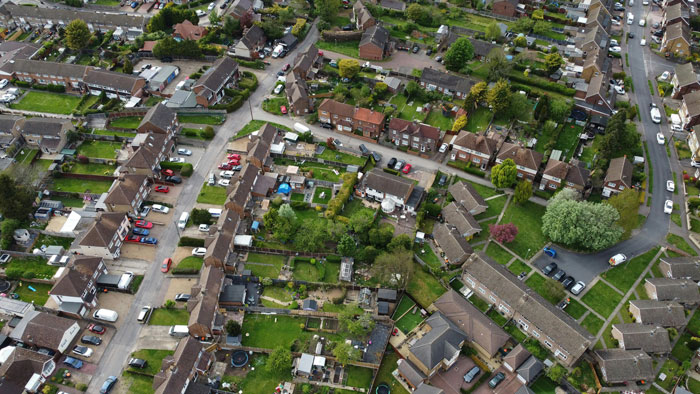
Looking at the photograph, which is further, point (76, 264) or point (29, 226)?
point (29, 226)

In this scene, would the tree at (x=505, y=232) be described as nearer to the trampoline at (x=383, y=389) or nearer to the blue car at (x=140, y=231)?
the trampoline at (x=383, y=389)

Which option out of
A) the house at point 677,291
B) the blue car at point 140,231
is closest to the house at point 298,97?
the blue car at point 140,231

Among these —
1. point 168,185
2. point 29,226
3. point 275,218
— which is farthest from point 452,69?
point 29,226

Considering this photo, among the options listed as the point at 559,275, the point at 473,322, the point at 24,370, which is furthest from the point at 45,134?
the point at 559,275

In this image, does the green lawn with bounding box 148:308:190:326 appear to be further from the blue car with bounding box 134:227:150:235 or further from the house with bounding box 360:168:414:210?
the house with bounding box 360:168:414:210

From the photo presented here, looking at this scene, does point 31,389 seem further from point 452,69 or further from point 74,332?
point 452,69
